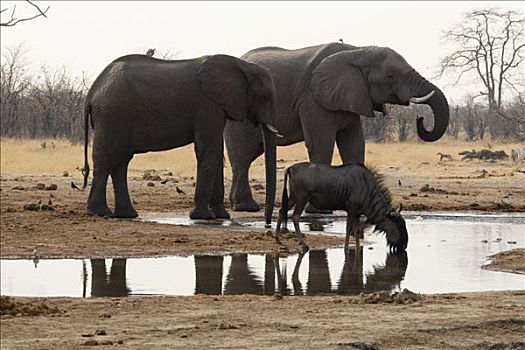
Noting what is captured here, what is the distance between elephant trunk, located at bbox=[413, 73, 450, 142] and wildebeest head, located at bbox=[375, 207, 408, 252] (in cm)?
406

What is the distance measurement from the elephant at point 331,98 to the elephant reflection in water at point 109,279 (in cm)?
726

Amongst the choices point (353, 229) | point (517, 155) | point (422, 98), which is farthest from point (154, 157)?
point (353, 229)

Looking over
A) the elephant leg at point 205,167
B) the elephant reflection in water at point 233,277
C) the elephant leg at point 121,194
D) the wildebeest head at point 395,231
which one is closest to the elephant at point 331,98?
the elephant leg at point 205,167

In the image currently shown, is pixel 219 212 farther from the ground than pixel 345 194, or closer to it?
closer to it

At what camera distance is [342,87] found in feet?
69.8

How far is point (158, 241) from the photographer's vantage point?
16484 millimetres

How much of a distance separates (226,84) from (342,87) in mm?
2197

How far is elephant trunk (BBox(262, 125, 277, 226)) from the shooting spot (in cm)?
1942

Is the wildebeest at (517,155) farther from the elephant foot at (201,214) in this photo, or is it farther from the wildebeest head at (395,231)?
the wildebeest head at (395,231)

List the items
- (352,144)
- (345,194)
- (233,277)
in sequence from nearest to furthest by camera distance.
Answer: (233,277) → (345,194) → (352,144)

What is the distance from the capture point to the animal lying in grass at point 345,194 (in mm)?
16500

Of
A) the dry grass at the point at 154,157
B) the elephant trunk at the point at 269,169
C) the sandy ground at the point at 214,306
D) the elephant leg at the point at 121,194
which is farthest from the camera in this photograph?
the dry grass at the point at 154,157

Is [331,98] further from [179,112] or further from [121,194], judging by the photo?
[121,194]

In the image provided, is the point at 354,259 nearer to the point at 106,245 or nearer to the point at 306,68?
the point at 106,245
